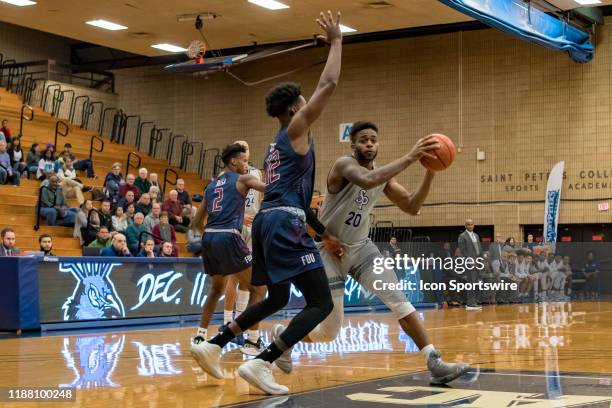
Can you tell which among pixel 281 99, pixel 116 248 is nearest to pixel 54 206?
pixel 116 248

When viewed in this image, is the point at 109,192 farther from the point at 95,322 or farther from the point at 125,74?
the point at 125,74

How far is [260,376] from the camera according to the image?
634cm

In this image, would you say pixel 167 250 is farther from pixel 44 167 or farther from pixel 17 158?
pixel 17 158

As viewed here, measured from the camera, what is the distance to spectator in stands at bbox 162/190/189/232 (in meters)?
21.7

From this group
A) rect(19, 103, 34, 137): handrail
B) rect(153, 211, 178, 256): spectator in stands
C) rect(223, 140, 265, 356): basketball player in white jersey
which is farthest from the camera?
rect(19, 103, 34, 137): handrail

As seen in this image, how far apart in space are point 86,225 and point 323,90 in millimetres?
13868

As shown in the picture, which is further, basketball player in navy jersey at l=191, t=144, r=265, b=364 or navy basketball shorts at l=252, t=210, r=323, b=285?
basketball player in navy jersey at l=191, t=144, r=265, b=364

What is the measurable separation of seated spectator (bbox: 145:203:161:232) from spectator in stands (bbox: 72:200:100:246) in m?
1.02

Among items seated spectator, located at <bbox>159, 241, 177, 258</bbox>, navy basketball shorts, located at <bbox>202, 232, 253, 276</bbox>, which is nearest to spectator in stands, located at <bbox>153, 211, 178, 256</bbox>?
seated spectator, located at <bbox>159, 241, 177, 258</bbox>

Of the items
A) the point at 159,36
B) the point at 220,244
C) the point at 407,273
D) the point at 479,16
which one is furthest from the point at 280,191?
the point at 159,36

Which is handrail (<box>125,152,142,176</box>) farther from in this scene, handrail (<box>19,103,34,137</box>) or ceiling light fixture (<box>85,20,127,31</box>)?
ceiling light fixture (<box>85,20,127,31</box>)

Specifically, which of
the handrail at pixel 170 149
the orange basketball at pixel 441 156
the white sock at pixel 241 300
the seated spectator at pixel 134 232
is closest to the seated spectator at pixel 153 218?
the seated spectator at pixel 134 232

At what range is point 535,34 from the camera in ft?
69.2

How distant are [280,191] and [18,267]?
8.18m
